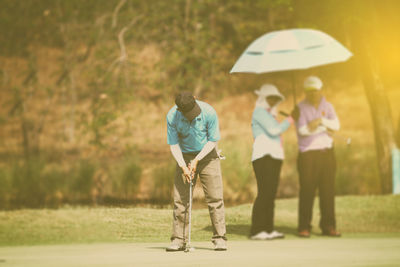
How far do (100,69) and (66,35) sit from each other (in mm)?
1808

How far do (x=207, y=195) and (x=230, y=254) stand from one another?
89 cm

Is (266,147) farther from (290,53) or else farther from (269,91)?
(290,53)

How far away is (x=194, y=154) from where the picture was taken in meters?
7.72

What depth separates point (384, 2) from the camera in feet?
51.9

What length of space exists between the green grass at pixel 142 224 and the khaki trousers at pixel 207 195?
1.27 meters

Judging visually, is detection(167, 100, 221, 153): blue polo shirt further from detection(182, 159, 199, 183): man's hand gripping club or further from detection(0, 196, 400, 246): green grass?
detection(0, 196, 400, 246): green grass

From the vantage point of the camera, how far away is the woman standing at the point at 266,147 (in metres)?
8.48

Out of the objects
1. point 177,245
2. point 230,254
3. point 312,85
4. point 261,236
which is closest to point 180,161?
point 177,245

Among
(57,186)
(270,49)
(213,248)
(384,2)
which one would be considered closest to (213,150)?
(213,248)

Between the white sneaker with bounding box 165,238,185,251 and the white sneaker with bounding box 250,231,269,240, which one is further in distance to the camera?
the white sneaker with bounding box 250,231,269,240

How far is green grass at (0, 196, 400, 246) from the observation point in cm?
923

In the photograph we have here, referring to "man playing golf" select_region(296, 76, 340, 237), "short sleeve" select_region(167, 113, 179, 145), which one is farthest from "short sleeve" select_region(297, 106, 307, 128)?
"short sleeve" select_region(167, 113, 179, 145)

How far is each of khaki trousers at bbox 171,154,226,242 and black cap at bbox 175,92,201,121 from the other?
50cm

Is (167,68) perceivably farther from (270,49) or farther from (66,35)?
(270,49)
